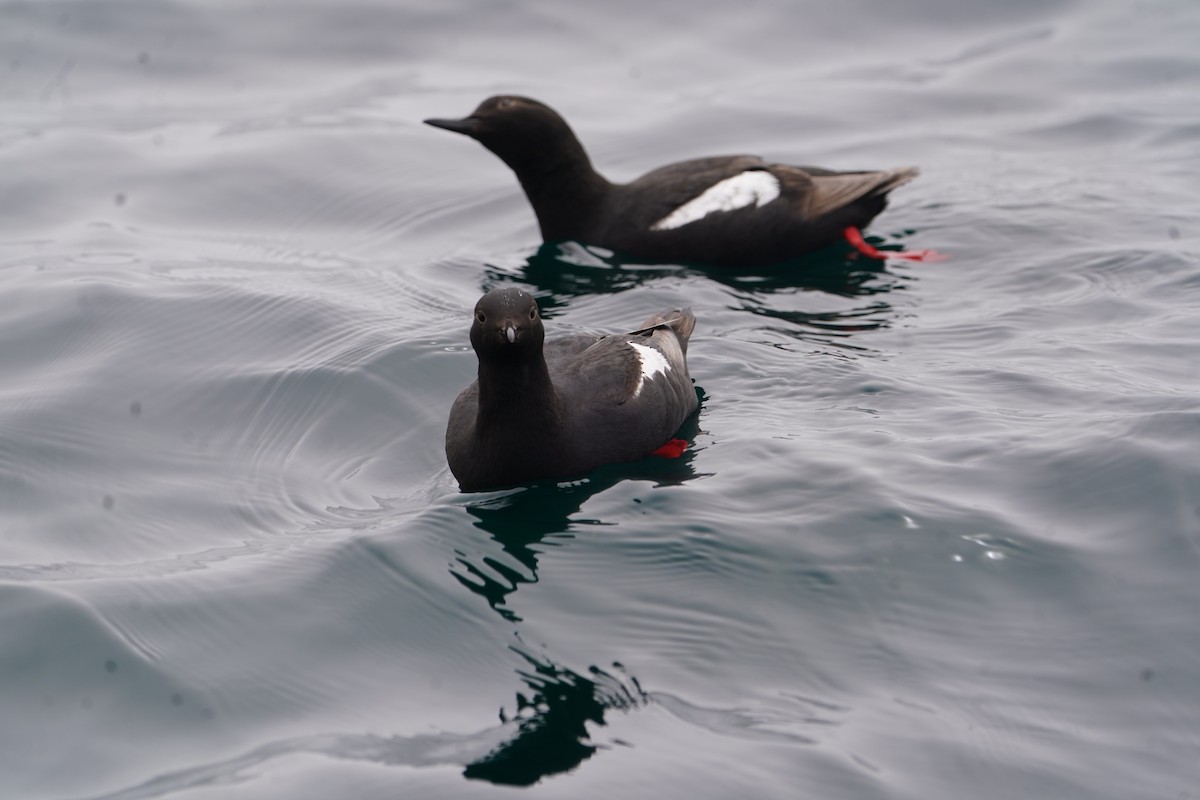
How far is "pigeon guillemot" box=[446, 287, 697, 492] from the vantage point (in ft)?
20.2

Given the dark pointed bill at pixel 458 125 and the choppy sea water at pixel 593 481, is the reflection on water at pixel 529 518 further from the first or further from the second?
the dark pointed bill at pixel 458 125

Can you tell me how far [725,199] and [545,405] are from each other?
12.1 feet

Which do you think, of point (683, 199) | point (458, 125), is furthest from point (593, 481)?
point (458, 125)

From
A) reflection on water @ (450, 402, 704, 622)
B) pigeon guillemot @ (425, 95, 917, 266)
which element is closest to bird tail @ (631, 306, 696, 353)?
reflection on water @ (450, 402, 704, 622)

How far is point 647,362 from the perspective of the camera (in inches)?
272

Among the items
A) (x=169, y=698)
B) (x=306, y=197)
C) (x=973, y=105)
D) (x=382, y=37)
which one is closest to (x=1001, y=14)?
(x=973, y=105)

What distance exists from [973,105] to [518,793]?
10170 mm

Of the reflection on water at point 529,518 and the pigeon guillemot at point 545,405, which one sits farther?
the pigeon guillemot at point 545,405

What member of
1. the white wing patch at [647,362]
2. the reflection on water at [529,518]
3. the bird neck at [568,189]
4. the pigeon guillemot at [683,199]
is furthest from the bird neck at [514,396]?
the bird neck at [568,189]

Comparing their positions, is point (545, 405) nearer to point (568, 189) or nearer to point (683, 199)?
point (683, 199)

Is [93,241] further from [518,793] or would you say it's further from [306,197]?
[518,793]

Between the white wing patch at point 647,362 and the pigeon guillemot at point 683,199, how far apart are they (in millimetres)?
2555

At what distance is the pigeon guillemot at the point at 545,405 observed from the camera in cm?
614

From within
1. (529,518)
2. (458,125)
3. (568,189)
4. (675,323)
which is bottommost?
(529,518)
